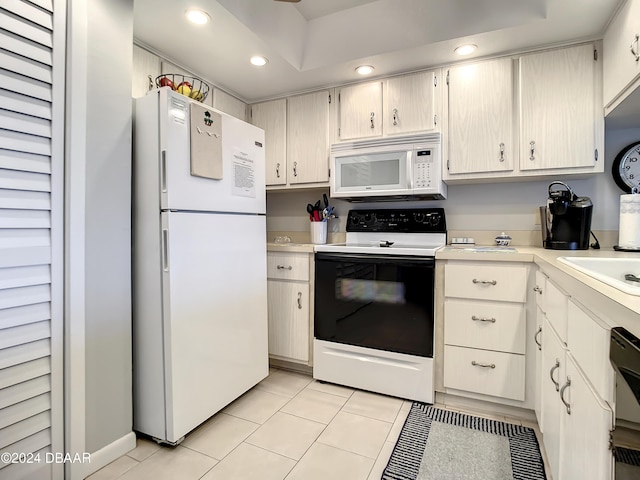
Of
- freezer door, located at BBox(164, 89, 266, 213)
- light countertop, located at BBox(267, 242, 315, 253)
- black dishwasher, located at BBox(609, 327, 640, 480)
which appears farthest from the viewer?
light countertop, located at BBox(267, 242, 315, 253)

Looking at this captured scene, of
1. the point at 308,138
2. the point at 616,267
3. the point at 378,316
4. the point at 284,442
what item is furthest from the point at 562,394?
the point at 308,138

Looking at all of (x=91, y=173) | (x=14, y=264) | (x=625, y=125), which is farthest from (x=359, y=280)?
(x=625, y=125)

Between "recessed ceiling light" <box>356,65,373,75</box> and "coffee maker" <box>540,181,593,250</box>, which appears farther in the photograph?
"recessed ceiling light" <box>356,65,373,75</box>

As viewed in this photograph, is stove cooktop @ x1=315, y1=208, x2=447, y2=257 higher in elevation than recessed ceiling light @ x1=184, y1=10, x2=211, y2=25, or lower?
lower

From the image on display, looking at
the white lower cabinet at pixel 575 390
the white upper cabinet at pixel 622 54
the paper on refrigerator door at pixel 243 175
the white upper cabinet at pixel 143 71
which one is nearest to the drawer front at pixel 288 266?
the paper on refrigerator door at pixel 243 175

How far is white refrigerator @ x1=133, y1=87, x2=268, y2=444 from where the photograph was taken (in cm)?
152

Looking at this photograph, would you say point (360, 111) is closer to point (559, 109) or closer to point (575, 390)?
point (559, 109)

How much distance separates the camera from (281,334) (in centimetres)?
239

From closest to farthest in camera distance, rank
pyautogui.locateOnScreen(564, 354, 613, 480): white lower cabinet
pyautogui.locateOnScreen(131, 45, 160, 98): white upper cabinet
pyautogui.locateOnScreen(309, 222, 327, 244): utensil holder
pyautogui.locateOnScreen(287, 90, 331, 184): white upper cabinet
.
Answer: pyautogui.locateOnScreen(564, 354, 613, 480): white lower cabinet → pyautogui.locateOnScreen(131, 45, 160, 98): white upper cabinet → pyautogui.locateOnScreen(287, 90, 331, 184): white upper cabinet → pyautogui.locateOnScreen(309, 222, 327, 244): utensil holder

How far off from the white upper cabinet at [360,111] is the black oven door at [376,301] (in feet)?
3.08

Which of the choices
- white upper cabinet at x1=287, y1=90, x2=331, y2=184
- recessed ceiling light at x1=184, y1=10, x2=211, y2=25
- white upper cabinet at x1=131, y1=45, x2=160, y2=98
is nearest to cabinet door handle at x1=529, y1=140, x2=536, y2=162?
white upper cabinet at x1=287, y1=90, x2=331, y2=184

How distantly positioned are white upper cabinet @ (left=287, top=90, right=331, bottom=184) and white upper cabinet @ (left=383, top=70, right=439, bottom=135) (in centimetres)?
47

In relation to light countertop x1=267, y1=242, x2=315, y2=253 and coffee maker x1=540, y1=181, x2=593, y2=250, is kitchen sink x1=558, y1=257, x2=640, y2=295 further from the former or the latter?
light countertop x1=267, y1=242, x2=315, y2=253

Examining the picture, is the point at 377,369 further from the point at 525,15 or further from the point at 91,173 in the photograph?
the point at 525,15
